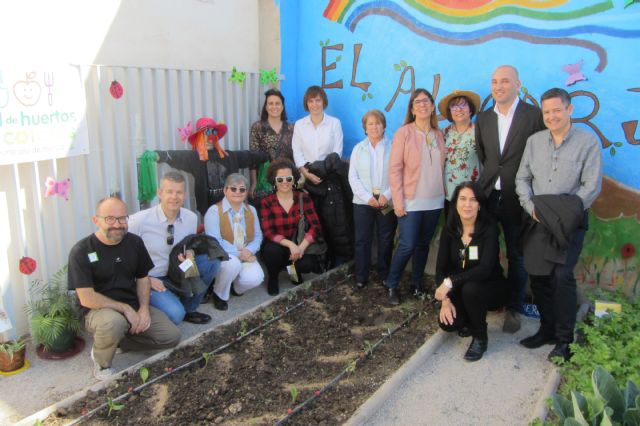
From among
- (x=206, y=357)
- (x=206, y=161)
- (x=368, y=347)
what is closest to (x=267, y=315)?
(x=206, y=357)

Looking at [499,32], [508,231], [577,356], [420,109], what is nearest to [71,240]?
[420,109]

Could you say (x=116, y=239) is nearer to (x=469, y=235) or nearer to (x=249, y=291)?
(x=249, y=291)

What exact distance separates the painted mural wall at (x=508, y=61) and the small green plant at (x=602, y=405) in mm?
2259

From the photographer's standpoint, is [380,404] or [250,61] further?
[250,61]

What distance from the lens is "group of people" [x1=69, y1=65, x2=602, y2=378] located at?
144 inches

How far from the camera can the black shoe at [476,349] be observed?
12.7 ft

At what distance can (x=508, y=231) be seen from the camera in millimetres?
4309

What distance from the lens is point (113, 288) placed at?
3742 mm

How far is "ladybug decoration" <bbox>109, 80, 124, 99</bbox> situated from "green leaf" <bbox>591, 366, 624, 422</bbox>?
13.8 ft

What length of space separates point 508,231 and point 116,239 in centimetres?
309

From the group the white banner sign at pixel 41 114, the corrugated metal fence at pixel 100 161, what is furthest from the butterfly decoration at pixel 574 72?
the white banner sign at pixel 41 114

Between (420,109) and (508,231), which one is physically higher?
(420,109)

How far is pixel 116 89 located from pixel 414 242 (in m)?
3.03

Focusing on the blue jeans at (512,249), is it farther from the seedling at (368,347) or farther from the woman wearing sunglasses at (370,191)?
the seedling at (368,347)
